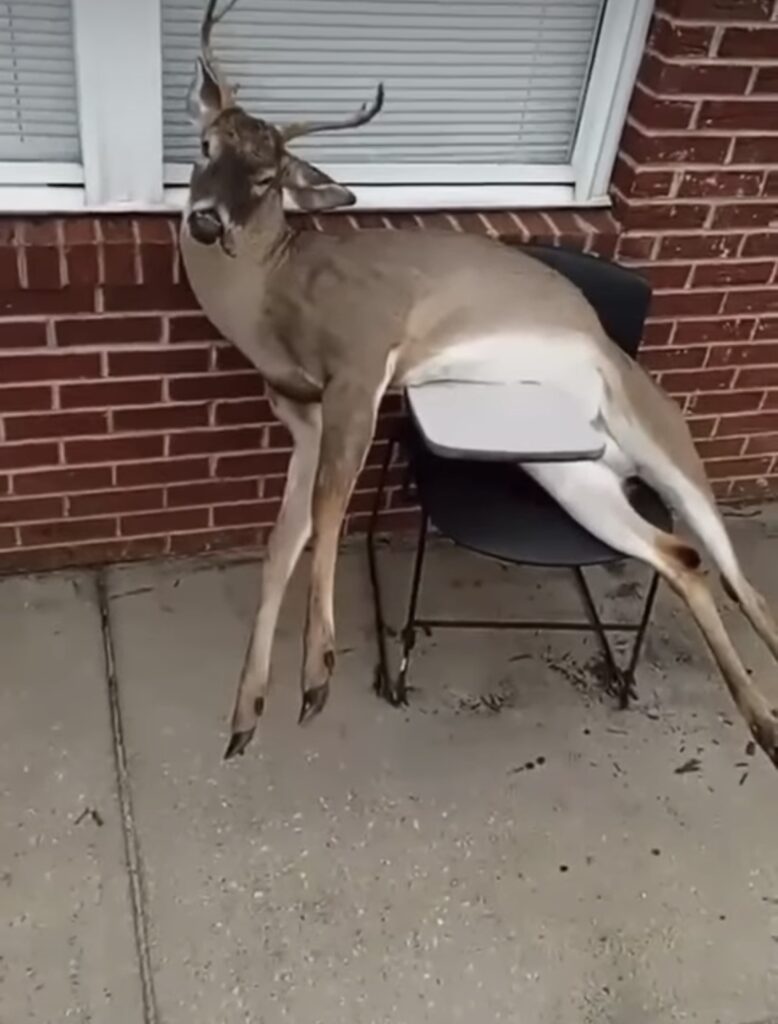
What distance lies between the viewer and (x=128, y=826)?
222 cm

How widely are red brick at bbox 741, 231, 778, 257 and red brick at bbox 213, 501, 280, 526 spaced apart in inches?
46.1

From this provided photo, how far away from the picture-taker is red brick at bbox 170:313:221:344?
242 cm

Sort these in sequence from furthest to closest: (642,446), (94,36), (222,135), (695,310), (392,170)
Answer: (695,310) → (392,170) → (642,446) → (94,36) → (222,135)

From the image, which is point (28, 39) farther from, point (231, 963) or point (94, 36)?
point (231, 963)

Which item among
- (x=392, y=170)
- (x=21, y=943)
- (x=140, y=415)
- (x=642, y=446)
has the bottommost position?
(x=21, y=943)

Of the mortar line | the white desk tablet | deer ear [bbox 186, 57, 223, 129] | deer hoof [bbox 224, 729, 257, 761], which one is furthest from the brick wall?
deer hoof [bbox 224, 729, 257, 761]

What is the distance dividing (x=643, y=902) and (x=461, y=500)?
793mm

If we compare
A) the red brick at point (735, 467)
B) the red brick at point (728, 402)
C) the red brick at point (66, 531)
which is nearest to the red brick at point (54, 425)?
the red brick at point (66, 531)

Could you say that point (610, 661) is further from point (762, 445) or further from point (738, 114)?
point (738, 114)

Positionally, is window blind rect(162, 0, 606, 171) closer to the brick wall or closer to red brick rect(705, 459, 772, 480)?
the brick wall

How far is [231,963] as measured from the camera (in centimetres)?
204

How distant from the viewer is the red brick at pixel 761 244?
2637 millimetres

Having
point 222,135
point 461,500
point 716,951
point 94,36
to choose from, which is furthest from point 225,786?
point 94,36

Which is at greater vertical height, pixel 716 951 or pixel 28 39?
pixel 28 39
